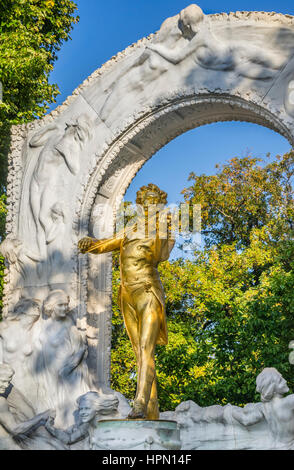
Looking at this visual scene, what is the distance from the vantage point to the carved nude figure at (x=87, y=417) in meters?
6.48

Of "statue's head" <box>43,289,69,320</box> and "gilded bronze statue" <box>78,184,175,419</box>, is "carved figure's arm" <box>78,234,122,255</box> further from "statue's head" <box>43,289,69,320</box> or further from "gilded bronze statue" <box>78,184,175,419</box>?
"statue's head" <box>43,289,69,320</box>

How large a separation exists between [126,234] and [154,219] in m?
0.36

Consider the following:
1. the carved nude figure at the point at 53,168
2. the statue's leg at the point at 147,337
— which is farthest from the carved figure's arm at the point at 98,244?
the carved nude figure at the point at 53,168

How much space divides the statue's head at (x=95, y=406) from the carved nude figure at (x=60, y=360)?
2.73 feet

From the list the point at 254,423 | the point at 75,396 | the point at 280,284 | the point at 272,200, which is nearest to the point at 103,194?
the point at 75,396

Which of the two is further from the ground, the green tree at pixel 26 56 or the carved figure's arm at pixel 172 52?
the green tree at pixel 26 56

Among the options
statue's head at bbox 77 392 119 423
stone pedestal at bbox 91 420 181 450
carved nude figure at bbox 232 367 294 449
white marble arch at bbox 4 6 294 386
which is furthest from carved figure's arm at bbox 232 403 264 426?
white marble arch at bbox 4 6 294 386

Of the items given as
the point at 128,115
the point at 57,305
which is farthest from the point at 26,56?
the point at 57,305

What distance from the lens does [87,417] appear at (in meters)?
Result: 6.45

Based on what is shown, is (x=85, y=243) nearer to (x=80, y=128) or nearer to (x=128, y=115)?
(x=128, y=115)

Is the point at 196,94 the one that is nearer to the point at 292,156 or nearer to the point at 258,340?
the point at 258,340

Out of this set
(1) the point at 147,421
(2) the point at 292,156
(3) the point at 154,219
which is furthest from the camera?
(2) the point at 292,156

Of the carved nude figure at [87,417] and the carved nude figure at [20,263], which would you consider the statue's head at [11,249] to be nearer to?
the carved nude figure at [20,263]

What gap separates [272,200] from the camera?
62.7 feet
